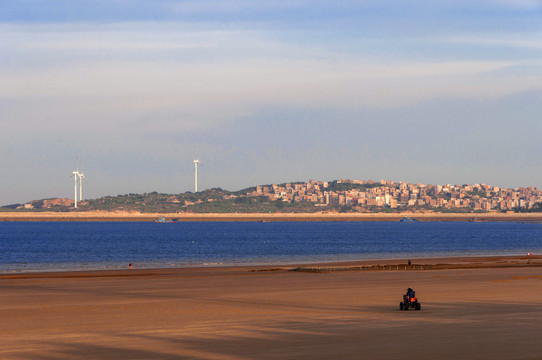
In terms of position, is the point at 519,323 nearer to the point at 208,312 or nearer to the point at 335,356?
the point at 335,356

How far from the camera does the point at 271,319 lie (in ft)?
83.1

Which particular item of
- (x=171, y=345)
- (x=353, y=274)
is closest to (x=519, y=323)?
(x=171, y=345)

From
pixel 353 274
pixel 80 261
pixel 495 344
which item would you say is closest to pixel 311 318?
pixel 495 344

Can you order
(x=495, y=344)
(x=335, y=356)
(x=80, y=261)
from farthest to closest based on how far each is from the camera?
(x=80, y=261) < (x=495, y=344) < (x=335, y=356)

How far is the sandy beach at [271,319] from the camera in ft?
59.2

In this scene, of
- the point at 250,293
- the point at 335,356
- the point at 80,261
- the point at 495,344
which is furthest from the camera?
the point at 80,261

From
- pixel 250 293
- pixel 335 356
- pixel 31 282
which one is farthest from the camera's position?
pixel 31 282

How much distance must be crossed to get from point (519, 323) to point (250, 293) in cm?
1746

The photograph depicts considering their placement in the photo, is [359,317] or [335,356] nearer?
[335,356]

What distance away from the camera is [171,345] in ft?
62.8

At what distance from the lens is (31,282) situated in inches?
1844

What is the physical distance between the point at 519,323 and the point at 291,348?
852cm

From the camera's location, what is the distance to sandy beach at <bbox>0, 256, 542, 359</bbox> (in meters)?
18.0

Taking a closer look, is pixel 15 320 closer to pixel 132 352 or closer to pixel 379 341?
Answer: pixel 132 352
